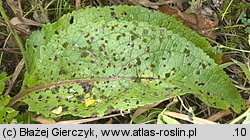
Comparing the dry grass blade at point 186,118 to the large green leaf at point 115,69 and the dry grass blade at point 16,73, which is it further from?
the dry grass blade at point 16,73

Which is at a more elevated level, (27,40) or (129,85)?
(27,40)

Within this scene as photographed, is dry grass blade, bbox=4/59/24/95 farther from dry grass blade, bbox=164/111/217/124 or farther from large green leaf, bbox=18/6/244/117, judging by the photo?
dry grass blade, bbox=164/111/217/124

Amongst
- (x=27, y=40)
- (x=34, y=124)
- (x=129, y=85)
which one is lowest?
(x=34, y=124)

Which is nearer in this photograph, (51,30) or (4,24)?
(51,30)

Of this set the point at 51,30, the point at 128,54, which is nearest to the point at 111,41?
the point at 128,54

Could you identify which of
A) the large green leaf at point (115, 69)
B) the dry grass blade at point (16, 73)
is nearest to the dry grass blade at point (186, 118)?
the large green leaf at point (115, 69)

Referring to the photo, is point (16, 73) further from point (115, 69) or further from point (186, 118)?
point (186, 118)

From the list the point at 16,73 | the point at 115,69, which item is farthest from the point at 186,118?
the point at 16,73

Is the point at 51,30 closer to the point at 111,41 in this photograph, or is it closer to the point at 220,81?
the point at 111,41

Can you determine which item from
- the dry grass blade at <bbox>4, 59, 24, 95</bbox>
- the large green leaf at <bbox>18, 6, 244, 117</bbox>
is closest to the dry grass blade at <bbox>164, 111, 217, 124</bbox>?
the large green leaf at <bbox>18, 6, 244, 117</bbox>
